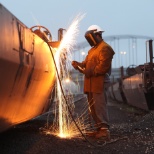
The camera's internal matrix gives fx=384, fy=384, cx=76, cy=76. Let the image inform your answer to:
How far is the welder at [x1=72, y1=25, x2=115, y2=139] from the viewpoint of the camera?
657 cm

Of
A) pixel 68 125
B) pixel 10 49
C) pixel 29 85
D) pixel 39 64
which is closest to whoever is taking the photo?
pixel 10 49

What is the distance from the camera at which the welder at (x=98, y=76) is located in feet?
21.5

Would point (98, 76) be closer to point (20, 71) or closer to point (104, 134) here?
point (104, 134)

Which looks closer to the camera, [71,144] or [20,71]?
[20,71]

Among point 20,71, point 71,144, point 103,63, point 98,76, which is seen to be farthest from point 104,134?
point 20,71

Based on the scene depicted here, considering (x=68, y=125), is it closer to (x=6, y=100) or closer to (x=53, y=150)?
(x=53, y=150)

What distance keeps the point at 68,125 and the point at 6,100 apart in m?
3.00

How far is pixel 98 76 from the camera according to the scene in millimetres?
6691

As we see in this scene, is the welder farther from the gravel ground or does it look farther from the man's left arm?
the gravel ground

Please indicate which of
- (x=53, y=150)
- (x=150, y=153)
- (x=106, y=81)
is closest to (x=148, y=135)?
(x=106, y=81)

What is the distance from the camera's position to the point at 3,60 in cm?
437

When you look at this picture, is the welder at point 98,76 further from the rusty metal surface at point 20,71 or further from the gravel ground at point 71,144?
the rusty metal surface at point 20,71

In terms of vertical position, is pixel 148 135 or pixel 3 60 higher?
pixel 3 60

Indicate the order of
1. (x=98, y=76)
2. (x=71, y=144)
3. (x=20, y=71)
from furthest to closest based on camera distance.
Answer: (x=98, y=76)
(x=71, y=144)
(x=20, y=71)
